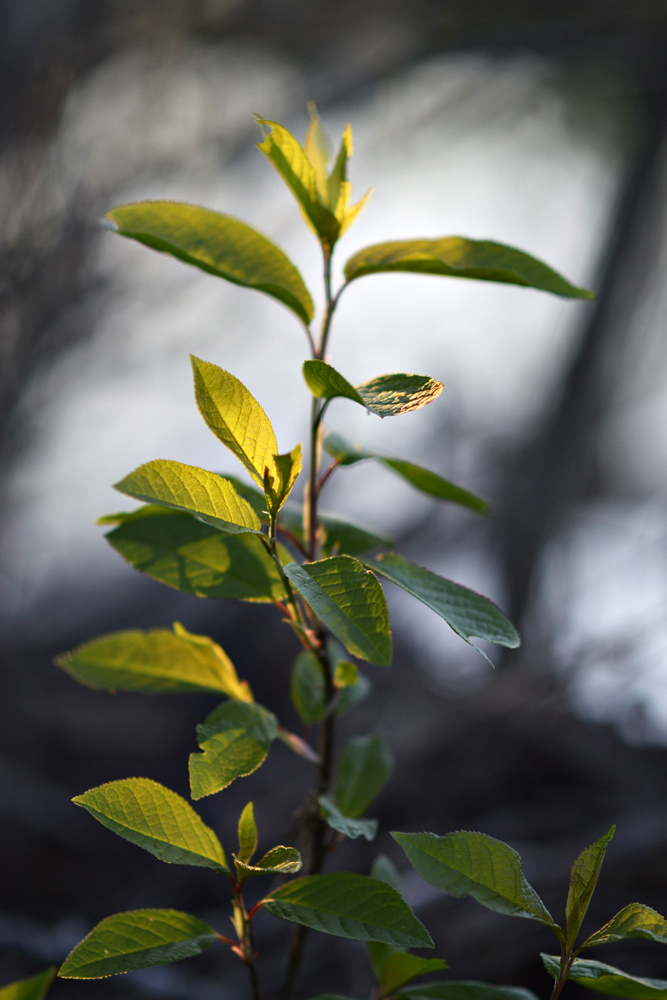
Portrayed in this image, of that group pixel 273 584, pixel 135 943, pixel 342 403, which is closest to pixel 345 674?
pixel 273 584

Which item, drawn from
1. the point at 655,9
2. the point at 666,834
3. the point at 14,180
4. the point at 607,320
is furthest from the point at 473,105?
the point at 666,834

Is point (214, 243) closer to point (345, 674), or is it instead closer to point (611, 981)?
point (345, 674)

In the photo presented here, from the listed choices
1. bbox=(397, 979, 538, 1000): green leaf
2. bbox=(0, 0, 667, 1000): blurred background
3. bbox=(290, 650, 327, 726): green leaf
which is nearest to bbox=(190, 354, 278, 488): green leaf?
bbox=(290, 650, 327, 726): green leaf

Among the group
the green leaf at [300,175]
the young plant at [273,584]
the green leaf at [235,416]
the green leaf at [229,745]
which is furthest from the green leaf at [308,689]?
the green leaf at [300,175]

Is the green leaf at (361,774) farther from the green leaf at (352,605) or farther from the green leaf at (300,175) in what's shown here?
the green leaf at (300,175)

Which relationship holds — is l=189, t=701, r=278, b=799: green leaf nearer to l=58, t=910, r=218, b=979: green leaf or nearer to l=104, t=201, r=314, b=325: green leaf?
l=58, t=910, r=218, b=979: green leaf

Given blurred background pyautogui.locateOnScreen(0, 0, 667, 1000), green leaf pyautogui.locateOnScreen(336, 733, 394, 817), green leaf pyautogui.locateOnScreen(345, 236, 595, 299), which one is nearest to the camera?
green leaf pyautogui.locateOnScreen(345, 236, 595, 299)
